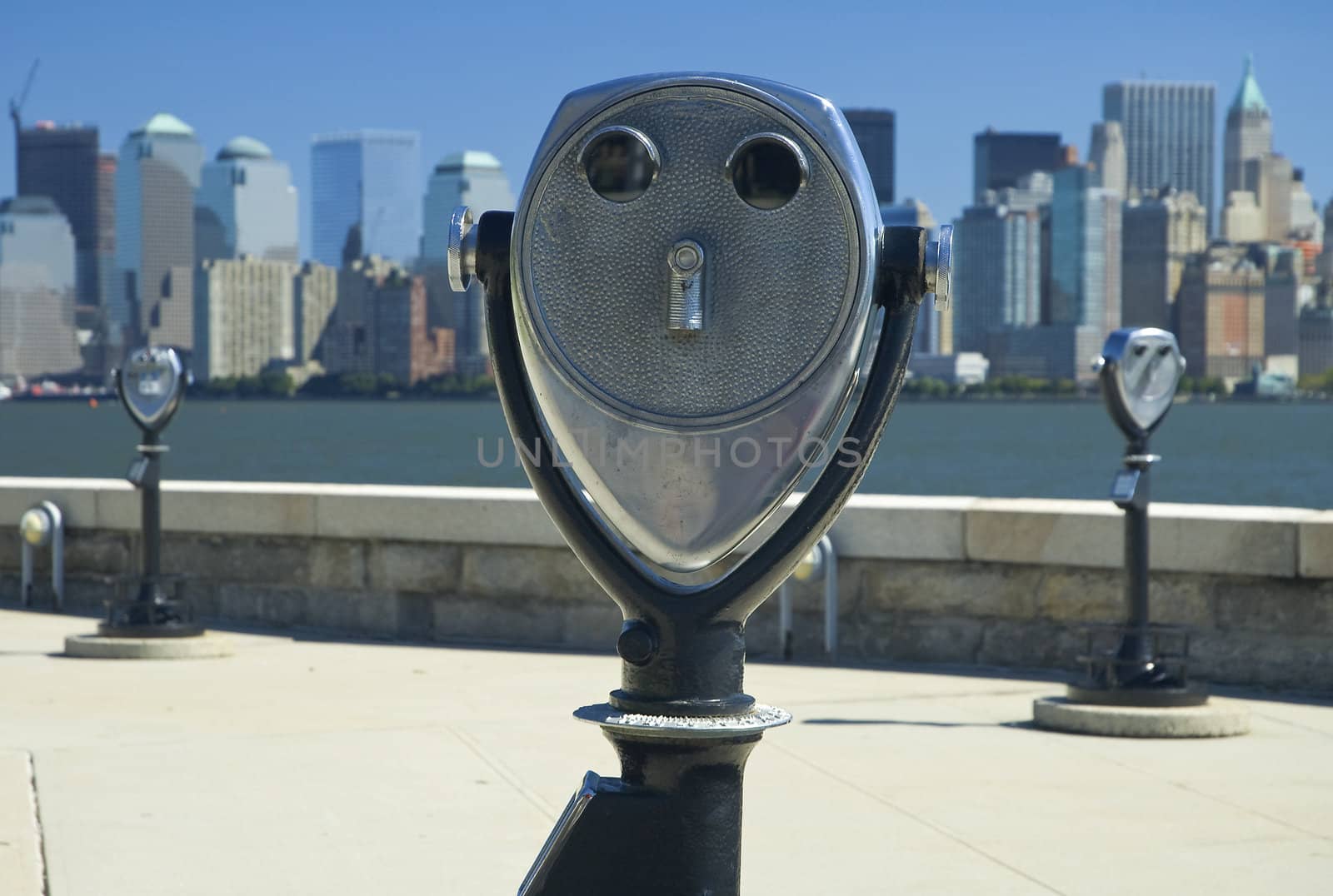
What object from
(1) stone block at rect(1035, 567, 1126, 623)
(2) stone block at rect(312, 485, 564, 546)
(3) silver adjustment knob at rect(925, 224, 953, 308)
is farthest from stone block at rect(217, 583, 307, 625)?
(3) silver adjustment knob at rect(925, 224, 953, 308)

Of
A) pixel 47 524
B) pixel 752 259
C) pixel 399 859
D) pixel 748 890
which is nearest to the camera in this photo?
pixel 752 259

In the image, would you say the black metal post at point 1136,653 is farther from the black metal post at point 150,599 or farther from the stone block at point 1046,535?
the black metal post at point 150,599

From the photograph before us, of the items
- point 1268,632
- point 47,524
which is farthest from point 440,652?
point 1268,632

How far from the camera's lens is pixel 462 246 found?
107 inches

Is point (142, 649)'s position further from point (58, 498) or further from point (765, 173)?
point (765, 173)

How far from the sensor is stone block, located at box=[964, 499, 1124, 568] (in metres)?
6.95

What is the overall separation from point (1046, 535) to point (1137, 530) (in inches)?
37.1

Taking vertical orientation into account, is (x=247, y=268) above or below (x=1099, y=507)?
above

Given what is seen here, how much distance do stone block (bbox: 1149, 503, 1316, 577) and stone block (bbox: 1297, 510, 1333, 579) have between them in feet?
0.09

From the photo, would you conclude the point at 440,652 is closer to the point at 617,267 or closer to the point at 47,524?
the point at 47,524

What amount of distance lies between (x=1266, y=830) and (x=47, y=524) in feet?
21.0

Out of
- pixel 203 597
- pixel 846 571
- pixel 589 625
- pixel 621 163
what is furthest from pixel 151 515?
pixel 621 163

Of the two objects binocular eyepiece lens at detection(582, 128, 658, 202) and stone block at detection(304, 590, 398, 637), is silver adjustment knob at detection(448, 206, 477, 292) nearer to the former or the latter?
binocular eyepiece lens at detection(582, 128, 658, 202)

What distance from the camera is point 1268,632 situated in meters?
6.68
